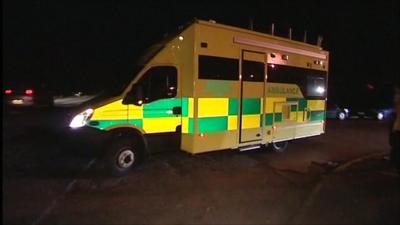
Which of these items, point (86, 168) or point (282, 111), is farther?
point (282, 111)

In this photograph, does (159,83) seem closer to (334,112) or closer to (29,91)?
(29,91)

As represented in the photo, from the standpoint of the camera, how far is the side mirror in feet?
27.5

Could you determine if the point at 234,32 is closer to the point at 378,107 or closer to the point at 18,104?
the point at 18,104

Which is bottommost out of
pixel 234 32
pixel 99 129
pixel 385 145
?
pixel 385 145

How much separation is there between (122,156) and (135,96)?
1.18 m

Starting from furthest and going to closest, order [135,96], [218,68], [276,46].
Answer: [276,46] → [218,68] → [135,96]

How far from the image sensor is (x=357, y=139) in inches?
625

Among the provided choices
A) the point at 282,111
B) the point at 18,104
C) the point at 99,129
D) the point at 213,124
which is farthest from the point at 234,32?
the point at 18,104

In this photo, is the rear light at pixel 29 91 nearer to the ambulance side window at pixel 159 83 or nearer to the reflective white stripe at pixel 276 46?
the reflective white stripe at pixel 276 46

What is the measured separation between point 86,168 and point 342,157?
6572 millimetres

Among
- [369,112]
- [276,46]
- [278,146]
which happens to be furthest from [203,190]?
[369,112]

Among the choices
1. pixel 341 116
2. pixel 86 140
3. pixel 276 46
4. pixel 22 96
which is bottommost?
pixel 341 116

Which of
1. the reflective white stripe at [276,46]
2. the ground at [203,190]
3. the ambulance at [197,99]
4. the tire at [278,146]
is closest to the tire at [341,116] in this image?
the reflective white stripe at [276,46]

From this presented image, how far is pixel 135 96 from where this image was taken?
8.43 m
